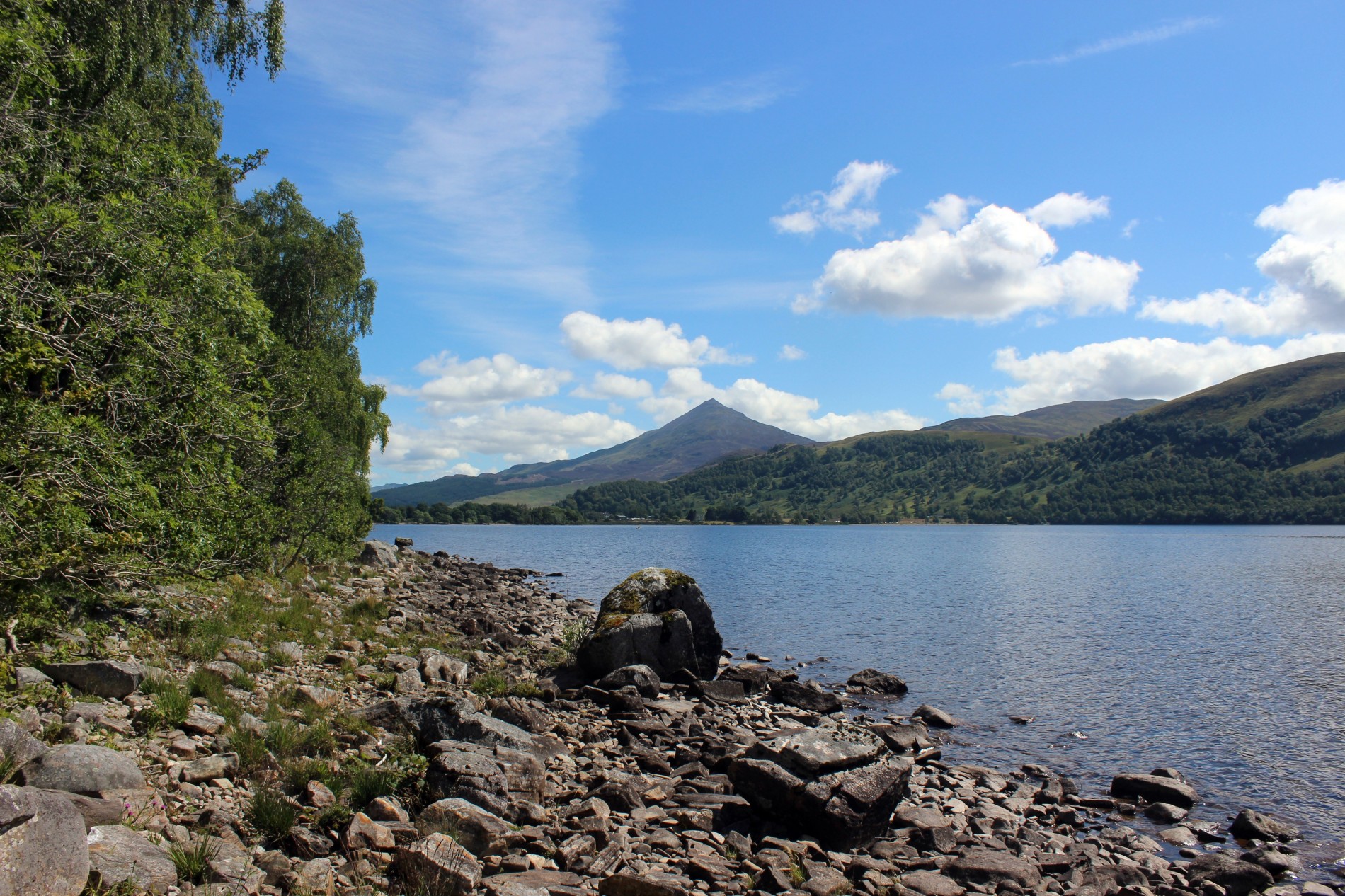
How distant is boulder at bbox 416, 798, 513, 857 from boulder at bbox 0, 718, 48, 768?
4.60 m

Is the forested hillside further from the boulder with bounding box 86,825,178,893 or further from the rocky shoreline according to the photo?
the boulder with bounding box 86,825,178,893

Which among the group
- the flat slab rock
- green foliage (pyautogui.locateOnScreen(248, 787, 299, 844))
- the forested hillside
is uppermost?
the forested hillside

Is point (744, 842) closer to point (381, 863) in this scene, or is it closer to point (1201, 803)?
point (381, 863)

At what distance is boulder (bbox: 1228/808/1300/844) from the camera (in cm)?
1614

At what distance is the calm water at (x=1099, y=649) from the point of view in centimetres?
2150

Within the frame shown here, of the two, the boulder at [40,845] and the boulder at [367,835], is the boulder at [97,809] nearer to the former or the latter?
the boulder at [40,845]

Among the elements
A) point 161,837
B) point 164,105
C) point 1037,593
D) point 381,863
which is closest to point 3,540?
point 161,837

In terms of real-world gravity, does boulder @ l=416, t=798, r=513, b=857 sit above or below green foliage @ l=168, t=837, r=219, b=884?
below

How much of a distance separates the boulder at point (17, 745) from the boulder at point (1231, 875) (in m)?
18.2

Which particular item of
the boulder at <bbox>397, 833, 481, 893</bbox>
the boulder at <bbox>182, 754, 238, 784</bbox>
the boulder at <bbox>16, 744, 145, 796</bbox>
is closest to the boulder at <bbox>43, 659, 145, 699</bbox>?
the boulder at <bbox>182, 754, 238, 784</bbox>

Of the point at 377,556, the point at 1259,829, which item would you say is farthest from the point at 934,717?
the point at 377,556

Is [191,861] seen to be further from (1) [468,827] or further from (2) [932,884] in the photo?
(2) [932,884]

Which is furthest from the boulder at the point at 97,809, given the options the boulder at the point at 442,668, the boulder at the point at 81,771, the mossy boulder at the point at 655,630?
the mossy boulder at the point at 655,630

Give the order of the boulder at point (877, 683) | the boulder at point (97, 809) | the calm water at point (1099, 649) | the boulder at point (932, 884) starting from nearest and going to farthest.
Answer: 1. the boulder at point (97, 809)
2. the boulder at point (932, 884)
3. the calm water at point (1099, 649)
4. the boulder at point (877, 683)
